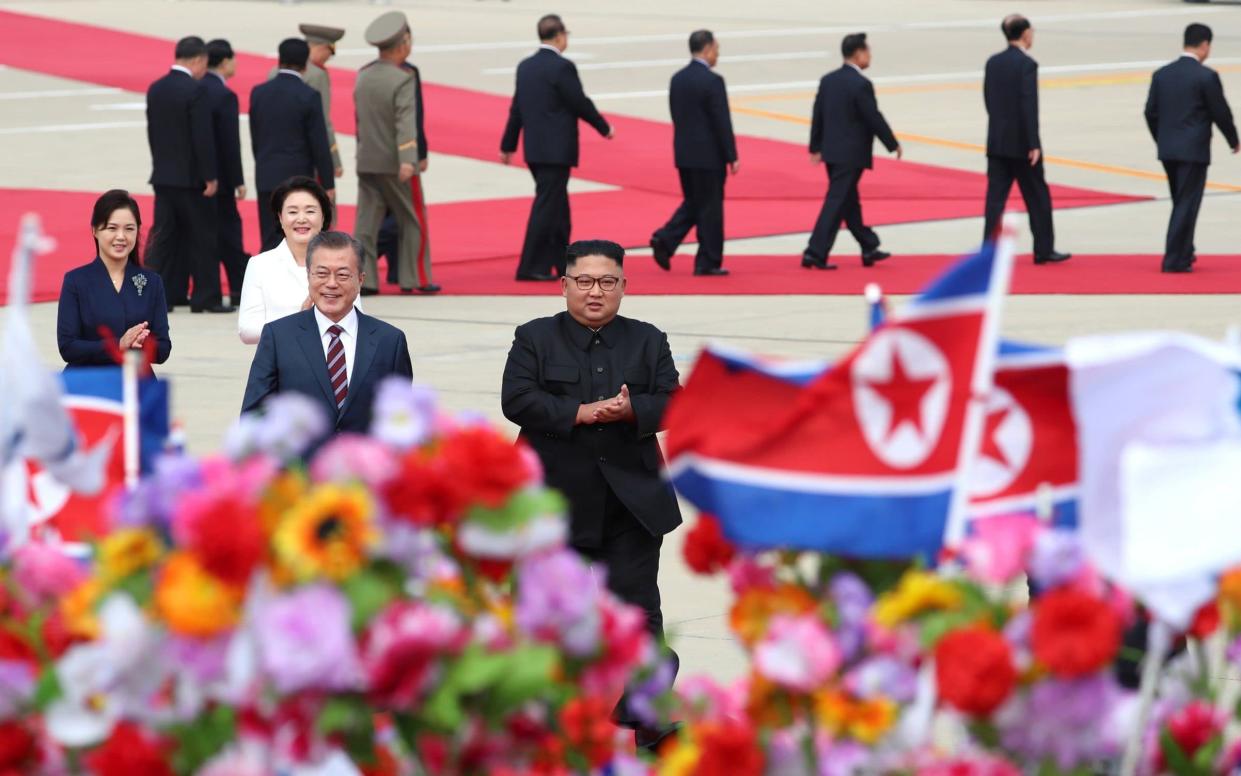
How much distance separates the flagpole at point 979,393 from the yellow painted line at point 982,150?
19771mm

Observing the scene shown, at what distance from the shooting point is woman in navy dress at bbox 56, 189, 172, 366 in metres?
8.69

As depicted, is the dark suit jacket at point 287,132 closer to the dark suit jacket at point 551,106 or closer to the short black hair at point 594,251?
the dark suit jacket at point 551,106

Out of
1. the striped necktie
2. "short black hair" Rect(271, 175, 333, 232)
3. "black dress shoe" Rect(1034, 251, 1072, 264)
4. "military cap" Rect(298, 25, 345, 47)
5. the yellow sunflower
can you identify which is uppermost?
"military cap" Rect(298, 25, 345, 47)

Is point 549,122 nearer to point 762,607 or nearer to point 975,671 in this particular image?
point 762,607

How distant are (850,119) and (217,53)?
514cm

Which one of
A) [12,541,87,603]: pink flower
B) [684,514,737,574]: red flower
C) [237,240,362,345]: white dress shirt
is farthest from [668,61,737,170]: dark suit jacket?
[12,541,87,603]: pink flower

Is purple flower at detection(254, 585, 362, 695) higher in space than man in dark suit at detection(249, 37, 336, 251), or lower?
lower

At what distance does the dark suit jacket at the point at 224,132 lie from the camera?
16.2 m

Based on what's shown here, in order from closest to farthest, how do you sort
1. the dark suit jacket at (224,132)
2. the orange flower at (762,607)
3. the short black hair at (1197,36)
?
1. the orange flower at (762,607)
2. the dark suit jacket at (224,132)
3. the short black hair at (1197,36)

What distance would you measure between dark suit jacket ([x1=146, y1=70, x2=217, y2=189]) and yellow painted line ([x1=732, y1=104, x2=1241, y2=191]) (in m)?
10.8

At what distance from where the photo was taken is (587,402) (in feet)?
24.2

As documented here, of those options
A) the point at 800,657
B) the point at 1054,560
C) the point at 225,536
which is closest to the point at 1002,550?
the point at 1054,560

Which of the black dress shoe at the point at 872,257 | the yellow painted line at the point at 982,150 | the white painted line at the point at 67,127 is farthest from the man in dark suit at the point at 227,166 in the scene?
the white painted line at the point at 67,127

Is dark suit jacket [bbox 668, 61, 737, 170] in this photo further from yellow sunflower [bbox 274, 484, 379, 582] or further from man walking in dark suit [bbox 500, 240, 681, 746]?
yellow sunflower [bbox 274, 484, 379, 582]
